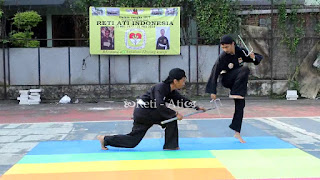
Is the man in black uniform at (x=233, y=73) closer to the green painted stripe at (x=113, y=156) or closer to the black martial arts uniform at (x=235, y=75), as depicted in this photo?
the black martial arts uniform at (x=235, y=75)

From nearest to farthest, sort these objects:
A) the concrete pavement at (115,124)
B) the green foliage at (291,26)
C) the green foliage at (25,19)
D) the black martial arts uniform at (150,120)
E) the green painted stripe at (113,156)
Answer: the green painted stripe at (113,156), the black martial arts uniform at (150,120), the concrete pavement at (115,124), the green foliage at (25,19), the green foliage at (291,26)

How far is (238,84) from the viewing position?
255 inches

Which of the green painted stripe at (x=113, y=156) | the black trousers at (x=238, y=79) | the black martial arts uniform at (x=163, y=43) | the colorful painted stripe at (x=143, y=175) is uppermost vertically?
the black martial arts uniform at (x=163, y=43)

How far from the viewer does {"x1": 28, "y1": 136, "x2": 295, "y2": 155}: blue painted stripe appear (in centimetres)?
618

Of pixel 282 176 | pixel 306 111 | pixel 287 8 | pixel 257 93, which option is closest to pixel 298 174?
pixel 282 176

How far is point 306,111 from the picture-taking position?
37.5ft

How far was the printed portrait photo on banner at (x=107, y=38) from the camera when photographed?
14.3 metres

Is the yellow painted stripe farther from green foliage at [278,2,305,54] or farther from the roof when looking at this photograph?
the roof

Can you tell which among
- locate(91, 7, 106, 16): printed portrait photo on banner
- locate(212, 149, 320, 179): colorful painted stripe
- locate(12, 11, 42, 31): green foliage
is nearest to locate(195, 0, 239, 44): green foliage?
locate(91, 7, 106, 16): printed portrait photo on banner

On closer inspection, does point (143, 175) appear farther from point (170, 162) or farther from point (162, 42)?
point (162, 42)

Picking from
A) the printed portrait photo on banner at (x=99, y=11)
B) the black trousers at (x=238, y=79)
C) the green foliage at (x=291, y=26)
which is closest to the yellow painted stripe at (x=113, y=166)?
the black trousers at (x=238, y=79)

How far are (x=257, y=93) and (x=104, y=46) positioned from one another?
20.5 ft

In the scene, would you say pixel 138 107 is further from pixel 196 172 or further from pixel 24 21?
pixel 24 21

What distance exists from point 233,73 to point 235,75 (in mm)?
59
